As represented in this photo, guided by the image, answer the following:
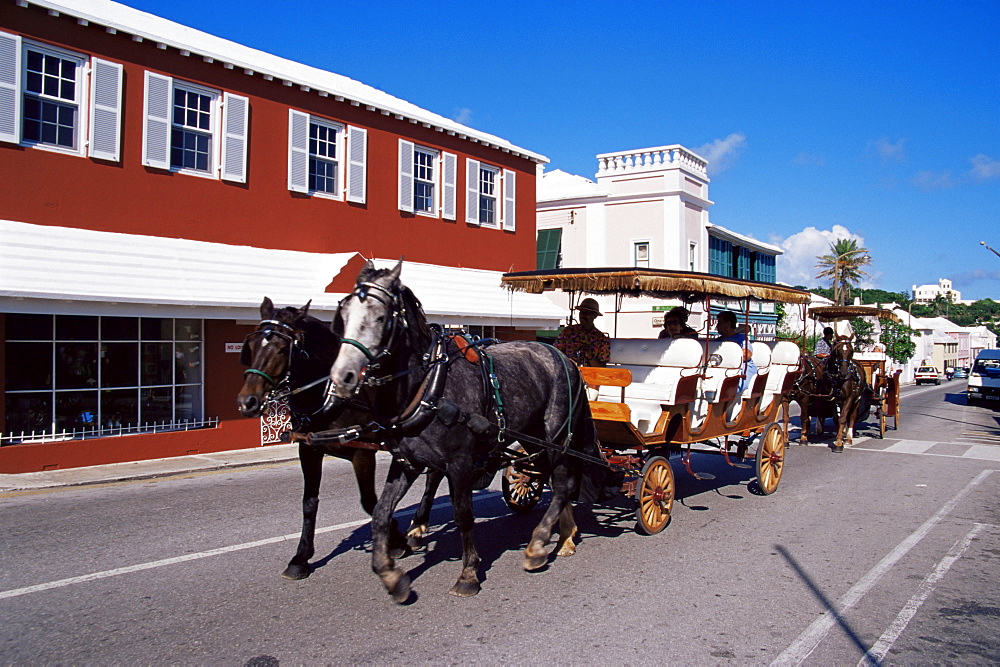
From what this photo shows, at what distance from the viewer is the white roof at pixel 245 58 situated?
1267cm

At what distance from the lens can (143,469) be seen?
11312mm

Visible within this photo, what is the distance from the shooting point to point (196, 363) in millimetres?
13555

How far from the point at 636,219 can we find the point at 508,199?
8.87 metres

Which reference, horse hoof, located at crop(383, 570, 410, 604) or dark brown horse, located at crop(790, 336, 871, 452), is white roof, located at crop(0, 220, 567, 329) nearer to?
dark brown horse, located at crop(790, 336, 871, 452)

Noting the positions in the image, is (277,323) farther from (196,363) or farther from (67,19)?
(67,19)

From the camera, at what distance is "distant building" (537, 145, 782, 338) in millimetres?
27344

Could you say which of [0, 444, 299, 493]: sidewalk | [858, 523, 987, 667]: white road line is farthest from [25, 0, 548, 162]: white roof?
[858, 523, 987, 667]: white road line

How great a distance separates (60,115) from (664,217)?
66.1ft

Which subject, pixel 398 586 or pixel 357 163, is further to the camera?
pixel 357 163

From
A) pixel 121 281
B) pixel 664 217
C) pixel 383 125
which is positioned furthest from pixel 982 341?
pixel 121 281

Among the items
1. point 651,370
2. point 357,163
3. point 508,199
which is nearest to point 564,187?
point 508,199

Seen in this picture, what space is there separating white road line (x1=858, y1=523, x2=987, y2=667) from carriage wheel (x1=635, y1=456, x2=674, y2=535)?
2261 millimetres

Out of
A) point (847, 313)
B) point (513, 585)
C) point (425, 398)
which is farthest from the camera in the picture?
point (847, 313)

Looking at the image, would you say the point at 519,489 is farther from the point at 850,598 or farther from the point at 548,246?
the point at 548,246
